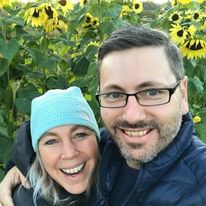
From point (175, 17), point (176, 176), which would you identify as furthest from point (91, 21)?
point (176, 176)

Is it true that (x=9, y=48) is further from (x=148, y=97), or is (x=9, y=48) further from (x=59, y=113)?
(x=148, y=97)

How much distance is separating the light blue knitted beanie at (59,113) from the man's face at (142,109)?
0.27 m

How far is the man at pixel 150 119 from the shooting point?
1540 millimetres

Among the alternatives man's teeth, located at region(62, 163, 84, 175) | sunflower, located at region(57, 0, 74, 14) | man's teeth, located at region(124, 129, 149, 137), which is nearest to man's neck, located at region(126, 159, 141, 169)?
man's teeth, located at region(124, 129, 149, 137)

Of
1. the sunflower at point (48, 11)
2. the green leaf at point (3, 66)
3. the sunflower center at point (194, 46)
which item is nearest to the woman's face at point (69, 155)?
the green leaf at point (3, 66)

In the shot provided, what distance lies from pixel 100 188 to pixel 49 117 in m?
0.33

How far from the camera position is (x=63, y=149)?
1.90 meters

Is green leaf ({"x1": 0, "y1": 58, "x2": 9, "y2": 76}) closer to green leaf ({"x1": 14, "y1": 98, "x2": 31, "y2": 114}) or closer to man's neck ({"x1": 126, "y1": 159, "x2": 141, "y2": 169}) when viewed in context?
green leaf ({"x1": 14, "y1": 98, "x2": 31, "y2": 114})

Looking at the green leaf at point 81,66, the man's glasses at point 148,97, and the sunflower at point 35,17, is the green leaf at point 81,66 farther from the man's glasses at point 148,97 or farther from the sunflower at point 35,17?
the man's glasses at point 148,97

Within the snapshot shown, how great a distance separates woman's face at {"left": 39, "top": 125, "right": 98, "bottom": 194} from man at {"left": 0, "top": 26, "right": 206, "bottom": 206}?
0.71ft

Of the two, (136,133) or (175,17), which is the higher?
(175,17)

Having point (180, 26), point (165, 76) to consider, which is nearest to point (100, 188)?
point (165, 76)

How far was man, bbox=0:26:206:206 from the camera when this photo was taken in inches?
60.6

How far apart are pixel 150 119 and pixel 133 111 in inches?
2.4
